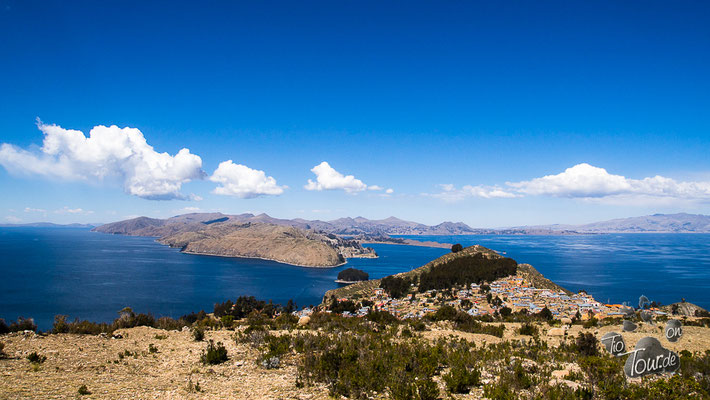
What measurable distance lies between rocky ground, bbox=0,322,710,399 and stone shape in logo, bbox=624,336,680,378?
13.4 ft

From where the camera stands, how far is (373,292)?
82.8m

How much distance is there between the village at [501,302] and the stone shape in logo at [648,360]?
34457 mm

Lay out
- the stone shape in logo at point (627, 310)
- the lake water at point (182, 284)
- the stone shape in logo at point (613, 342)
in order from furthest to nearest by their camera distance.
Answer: the lake water at point (182, 284) < the stone shape in logo at point (627, 310) < the stone shape in logo at point (613, 342)

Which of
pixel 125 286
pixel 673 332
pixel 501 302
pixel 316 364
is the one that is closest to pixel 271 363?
pixel 316 364

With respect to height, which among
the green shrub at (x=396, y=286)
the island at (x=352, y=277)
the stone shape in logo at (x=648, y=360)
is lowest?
the island at (x=352, y=277)

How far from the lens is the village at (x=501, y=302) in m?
44.7

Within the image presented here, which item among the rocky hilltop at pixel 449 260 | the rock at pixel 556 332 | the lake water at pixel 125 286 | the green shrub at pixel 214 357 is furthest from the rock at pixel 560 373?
the lake water at pixel 125 286

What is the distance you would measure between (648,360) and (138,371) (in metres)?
14.8

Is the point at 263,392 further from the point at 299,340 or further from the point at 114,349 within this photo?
the point at 114,349

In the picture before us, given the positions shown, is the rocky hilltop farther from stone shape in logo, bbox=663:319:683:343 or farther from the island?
stone shape in logo, bbox=663:319:683:343

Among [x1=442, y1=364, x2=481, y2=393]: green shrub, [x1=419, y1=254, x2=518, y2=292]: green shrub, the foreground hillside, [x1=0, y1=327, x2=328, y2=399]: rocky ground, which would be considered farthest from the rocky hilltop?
[x1=0, y1=327, x2=328, y2=399]: rocky ground

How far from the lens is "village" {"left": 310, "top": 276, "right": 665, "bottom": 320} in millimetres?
44719

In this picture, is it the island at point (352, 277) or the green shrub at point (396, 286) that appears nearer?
the green shrub at point (396, 286)

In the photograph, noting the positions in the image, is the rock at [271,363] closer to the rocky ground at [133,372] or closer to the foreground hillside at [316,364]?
the foreground hillside at [316,364]
